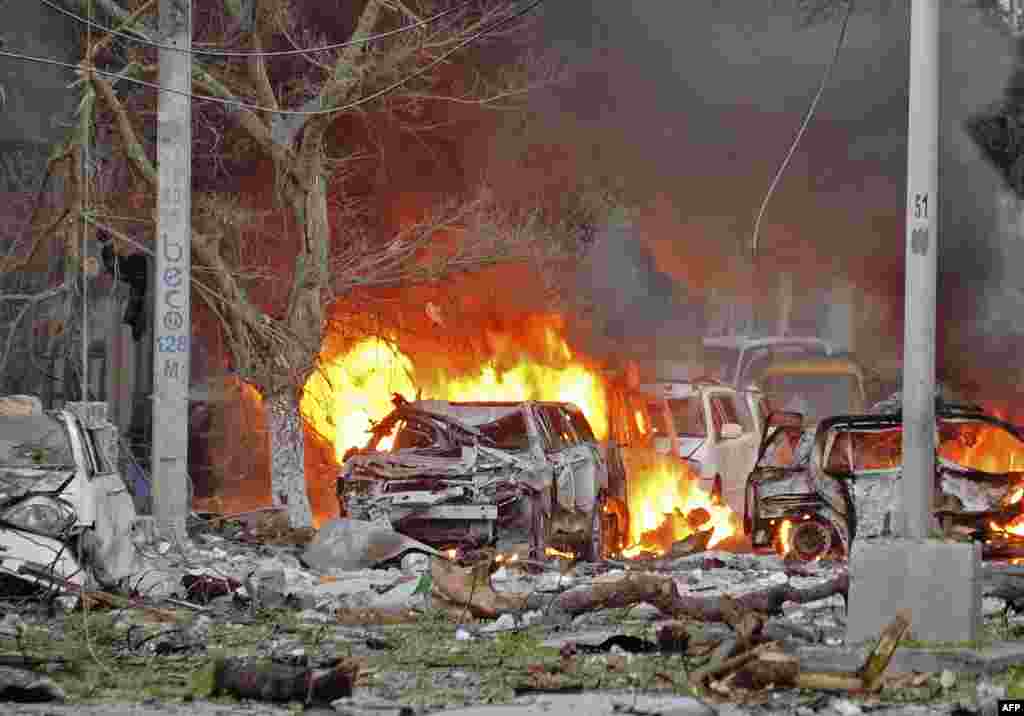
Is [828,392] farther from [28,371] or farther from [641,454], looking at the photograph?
[28,371]

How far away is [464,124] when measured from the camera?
2480cm

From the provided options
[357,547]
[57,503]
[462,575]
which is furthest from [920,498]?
[357,547]

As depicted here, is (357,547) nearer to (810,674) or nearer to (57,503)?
(57,503)

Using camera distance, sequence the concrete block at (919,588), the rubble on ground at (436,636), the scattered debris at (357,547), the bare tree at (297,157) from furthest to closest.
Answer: the bare tree at (297,157) < the scattered debris at (357,547) < the concrete block at (919,588) < the rubble on ground at (436,636)

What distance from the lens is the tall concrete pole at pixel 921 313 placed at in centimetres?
1017

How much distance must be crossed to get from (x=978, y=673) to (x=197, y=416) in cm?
1748

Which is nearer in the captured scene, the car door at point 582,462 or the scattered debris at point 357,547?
the scattered debris at point 357,547

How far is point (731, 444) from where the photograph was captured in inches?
848

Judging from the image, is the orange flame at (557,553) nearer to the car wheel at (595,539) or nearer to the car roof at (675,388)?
the car wheel at (595,539)

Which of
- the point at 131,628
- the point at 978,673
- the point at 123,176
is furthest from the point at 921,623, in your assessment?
the point at 123,176

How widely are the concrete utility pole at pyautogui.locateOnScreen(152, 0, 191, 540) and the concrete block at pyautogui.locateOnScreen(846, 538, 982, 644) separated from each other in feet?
28.6

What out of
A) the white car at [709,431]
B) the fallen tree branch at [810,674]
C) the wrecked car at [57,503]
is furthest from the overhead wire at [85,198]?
the fallen tree branch at [810,674]

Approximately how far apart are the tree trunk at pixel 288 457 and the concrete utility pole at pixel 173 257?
2.71 metres

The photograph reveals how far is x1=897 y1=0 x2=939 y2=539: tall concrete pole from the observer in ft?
33.4
